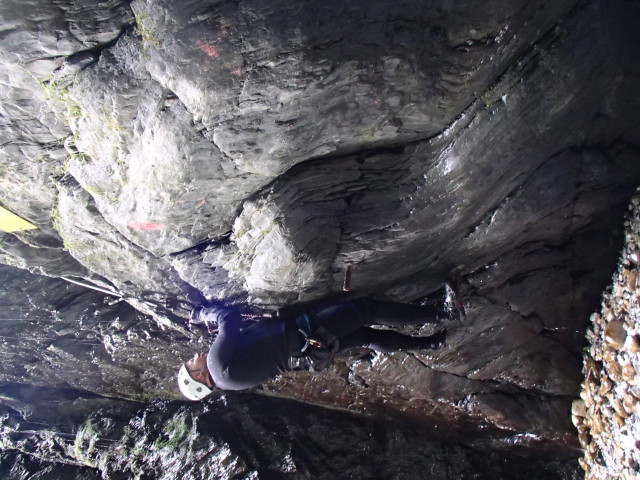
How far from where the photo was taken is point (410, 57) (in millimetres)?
2826

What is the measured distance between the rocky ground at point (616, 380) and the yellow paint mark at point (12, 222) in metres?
5.95

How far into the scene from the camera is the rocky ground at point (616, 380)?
172 inches

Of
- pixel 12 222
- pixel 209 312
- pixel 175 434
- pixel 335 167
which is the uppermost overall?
pixel 335 167

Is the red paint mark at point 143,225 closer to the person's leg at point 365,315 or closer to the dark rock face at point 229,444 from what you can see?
the person's leg at point 365,315

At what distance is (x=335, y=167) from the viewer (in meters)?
3.53

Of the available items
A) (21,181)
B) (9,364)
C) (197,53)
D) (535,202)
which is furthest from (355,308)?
(9,364)

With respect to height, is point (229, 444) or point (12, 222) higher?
point (12, 222)

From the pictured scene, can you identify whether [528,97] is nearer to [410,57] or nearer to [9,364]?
[410,57]

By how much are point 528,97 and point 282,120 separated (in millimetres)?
1957

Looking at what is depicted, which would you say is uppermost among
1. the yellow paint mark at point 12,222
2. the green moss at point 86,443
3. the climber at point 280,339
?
the yellow paint mark at point 12,222

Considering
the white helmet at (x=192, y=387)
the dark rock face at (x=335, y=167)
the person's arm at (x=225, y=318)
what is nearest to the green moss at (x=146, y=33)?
the dark rock face at (x=335, y=167)

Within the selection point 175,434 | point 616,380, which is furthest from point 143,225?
point 616,380

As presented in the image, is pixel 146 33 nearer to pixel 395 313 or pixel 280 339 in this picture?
pixel 280 339

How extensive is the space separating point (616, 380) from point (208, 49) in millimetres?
5095
